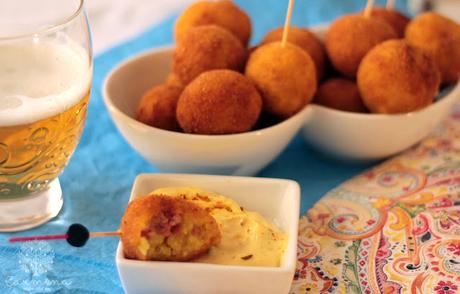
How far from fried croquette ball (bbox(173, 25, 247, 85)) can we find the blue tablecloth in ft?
0.50

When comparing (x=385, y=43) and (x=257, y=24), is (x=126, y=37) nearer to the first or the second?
(x=257, y=24)

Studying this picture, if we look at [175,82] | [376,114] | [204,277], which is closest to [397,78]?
[376,114]

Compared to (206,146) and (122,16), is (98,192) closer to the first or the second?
(206,146)

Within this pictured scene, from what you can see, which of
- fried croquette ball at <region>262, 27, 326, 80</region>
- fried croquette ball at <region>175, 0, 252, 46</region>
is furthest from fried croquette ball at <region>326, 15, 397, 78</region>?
fried croquette ball at <region>175, 0, 252, 46</region>

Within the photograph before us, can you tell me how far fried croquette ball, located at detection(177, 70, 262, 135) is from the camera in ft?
2.85

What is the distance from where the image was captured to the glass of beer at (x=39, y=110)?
0.75m

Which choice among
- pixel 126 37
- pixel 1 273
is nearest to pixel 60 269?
pixel 1 273

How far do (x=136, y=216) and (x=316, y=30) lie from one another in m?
0.56

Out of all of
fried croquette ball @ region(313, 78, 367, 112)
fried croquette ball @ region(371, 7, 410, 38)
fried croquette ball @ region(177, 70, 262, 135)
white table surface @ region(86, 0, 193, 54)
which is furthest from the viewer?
white table surface @ region(86, 0, 193, 54)

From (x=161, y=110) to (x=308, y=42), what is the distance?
25 cm

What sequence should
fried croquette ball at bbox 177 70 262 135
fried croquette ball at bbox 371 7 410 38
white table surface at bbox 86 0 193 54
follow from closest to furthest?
1. fried croquette ball at bbox 177 70 262 135
2. fried croquette ball at bbox 371 7 410 38
3. white table surface at bbox 86 0 193 54

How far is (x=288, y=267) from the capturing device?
68 centimetres

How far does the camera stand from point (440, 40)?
40.0 inches

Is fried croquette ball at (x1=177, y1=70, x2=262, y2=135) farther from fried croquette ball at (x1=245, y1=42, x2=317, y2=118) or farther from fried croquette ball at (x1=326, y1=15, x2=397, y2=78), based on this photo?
fried croquette ball at (x1=326, y1=15, x2=397, y2=78)
